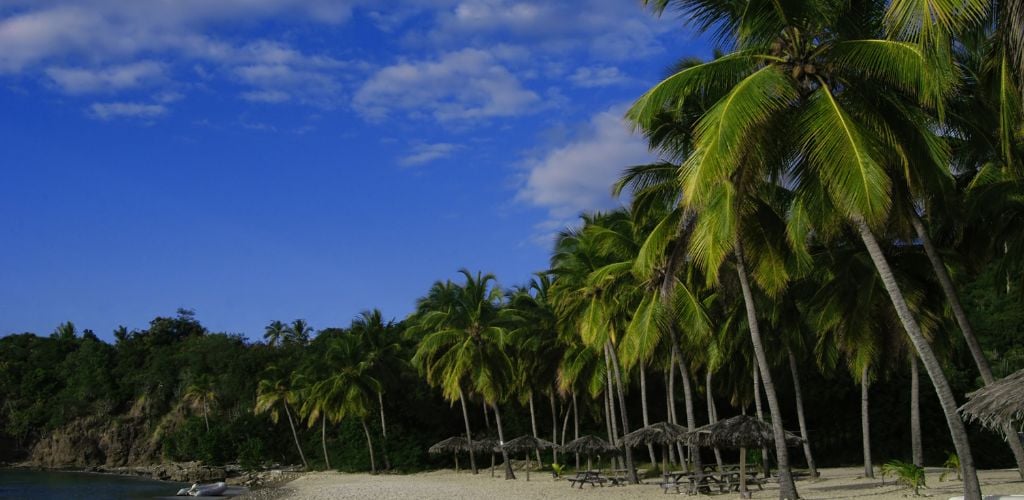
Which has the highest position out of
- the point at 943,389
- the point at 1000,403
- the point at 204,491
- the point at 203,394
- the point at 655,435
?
the point at 203,394

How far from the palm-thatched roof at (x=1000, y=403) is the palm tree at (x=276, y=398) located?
155 ft

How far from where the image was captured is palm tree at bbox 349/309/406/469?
45219mm

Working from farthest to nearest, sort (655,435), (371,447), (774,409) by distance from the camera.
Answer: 1. (371,447)
2. (655,435)
3. (774,409)

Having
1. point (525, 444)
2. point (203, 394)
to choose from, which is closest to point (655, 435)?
point (525, 444)

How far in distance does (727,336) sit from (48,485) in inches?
1759

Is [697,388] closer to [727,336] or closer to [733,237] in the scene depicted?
[727,336]

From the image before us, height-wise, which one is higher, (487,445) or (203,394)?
(203,394)

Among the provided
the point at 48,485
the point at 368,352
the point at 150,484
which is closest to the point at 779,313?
the point at 368,352

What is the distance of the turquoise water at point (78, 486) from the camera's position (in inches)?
1651

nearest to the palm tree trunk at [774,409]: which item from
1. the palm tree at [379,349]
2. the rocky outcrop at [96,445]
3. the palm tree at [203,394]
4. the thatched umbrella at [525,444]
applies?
the thatched umbrella at [525,444]

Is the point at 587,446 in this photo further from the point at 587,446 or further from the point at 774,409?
the point at 774,409

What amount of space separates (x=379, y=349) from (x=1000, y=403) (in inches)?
1509

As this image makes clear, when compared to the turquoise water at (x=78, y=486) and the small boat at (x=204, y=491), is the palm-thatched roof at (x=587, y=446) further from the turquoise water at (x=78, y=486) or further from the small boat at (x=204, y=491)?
the turquoise water at (x=78, y=486)

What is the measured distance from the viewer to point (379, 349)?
Answer: 45.6 m
